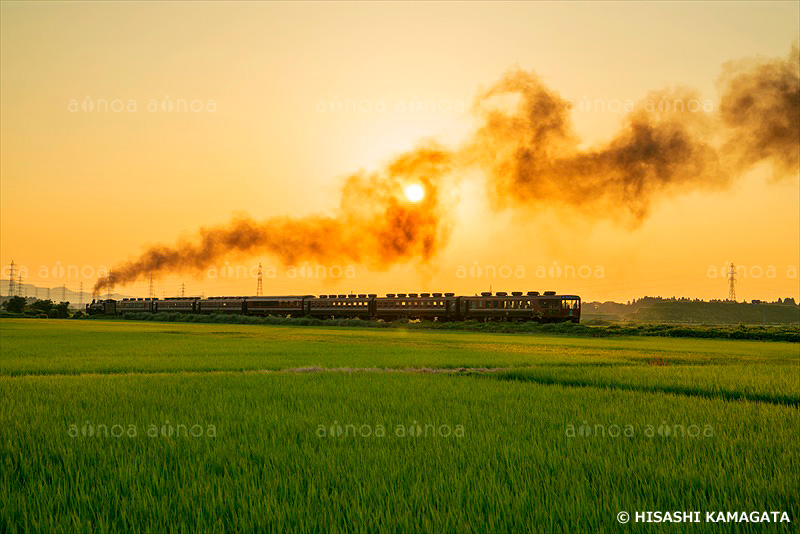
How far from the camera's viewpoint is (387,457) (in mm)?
6414

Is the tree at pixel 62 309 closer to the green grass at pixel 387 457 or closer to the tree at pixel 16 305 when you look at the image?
the tree at pixel 16 305

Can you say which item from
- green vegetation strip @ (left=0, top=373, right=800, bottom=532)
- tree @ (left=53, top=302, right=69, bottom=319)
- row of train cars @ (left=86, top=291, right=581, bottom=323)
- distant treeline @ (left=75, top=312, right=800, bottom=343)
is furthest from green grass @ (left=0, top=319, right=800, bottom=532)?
tree @ (left=53, top=302, right=69, bottom=319)

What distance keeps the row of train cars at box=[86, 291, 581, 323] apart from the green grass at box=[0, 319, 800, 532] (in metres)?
40.5

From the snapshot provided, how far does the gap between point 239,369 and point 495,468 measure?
1322 cm

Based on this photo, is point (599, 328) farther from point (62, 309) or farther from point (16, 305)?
point (16, 305)

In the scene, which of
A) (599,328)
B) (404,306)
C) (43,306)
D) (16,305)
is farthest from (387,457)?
(43,306)

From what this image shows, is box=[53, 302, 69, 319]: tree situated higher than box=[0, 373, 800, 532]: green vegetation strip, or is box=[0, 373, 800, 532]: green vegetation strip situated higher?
box=[0, 373, 800, 532]: green vegetation strip

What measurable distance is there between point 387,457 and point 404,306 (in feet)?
186

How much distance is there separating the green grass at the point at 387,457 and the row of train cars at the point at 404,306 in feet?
133

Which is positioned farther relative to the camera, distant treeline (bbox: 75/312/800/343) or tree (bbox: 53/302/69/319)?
tree (bbox: 53/302/69/319)

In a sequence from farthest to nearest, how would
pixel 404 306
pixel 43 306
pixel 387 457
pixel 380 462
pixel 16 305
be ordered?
pixel 43 306 → pixel 16 305 → pixel 404 306 → pixel 387 457 → pixel 380 462

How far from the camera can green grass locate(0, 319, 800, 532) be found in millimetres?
4660

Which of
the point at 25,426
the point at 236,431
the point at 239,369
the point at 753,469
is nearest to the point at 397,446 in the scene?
the point at 236,431

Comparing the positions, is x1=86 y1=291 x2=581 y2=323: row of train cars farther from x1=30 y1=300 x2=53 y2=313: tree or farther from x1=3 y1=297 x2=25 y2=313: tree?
x1=3 y1=297 x2=25 y2=313: tree
